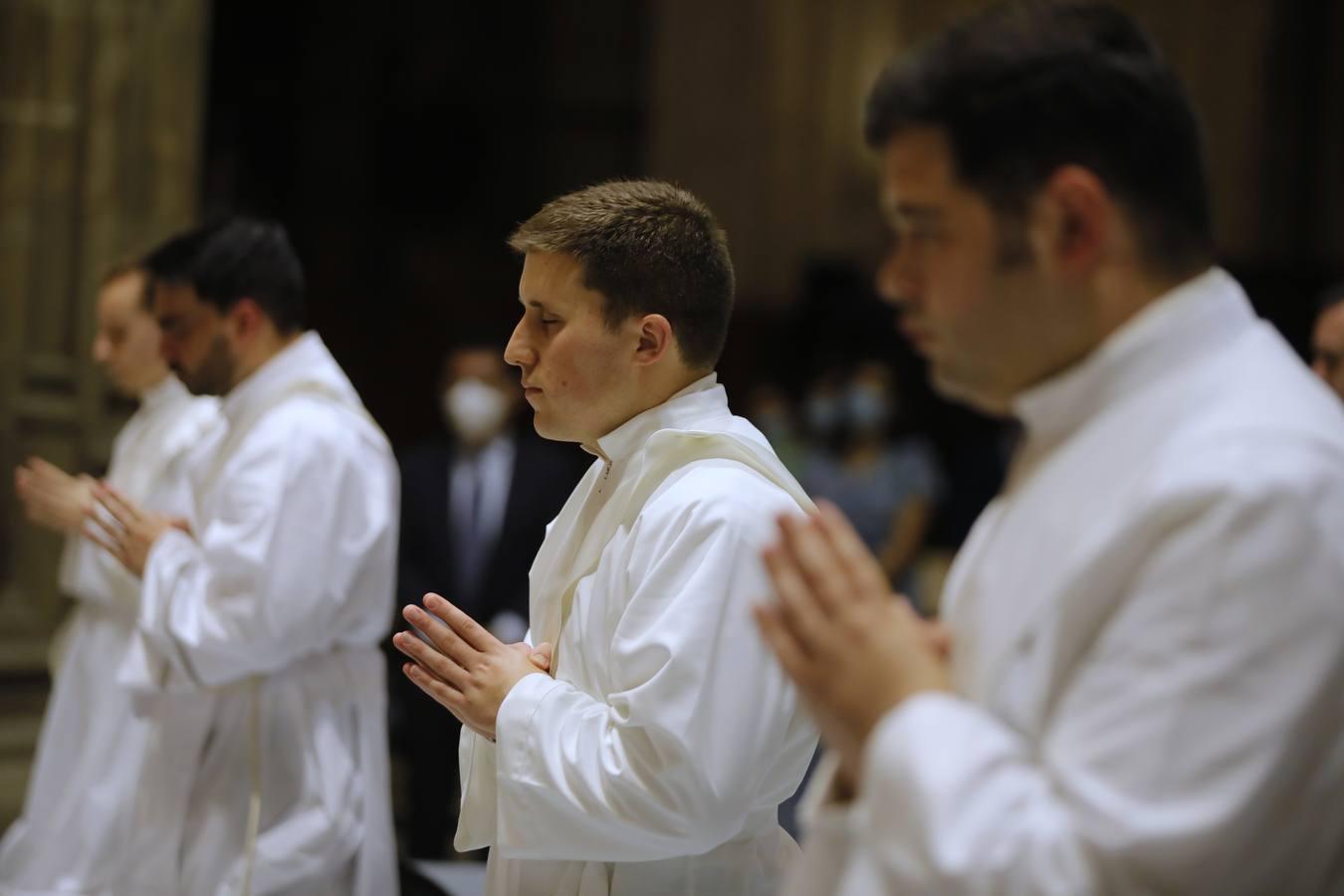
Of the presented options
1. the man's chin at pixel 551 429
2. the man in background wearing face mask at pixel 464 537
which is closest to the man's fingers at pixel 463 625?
the man's chin at pixel 551 429

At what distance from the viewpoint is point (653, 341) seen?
94.1 inches

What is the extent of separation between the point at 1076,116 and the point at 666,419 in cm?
111

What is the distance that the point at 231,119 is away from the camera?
9805mm

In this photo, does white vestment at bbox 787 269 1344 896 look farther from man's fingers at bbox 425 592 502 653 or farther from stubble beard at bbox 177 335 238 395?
stubble beard at bbox 177 335 238 395

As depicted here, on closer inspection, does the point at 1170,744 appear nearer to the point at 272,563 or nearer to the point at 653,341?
the point at 653,341

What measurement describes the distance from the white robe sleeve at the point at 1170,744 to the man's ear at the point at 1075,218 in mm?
261

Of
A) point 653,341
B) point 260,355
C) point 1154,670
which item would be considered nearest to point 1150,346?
point 1154,670

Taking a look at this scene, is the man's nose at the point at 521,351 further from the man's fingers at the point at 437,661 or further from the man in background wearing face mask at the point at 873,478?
the man in background wearing face mask at the point at 873,478

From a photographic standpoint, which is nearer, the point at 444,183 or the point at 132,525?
the point at 132,525

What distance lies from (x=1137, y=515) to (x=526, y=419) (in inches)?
339

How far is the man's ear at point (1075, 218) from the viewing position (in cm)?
141

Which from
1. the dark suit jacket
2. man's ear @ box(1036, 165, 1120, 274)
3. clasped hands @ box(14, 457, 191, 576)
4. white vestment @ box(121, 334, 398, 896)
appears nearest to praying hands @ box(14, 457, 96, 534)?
clasped hands @ box(14, 457, 191, 576)

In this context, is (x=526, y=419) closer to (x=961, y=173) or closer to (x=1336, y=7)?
(x=1336, y=7)

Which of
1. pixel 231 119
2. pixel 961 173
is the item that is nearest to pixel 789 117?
pixel 231 119
